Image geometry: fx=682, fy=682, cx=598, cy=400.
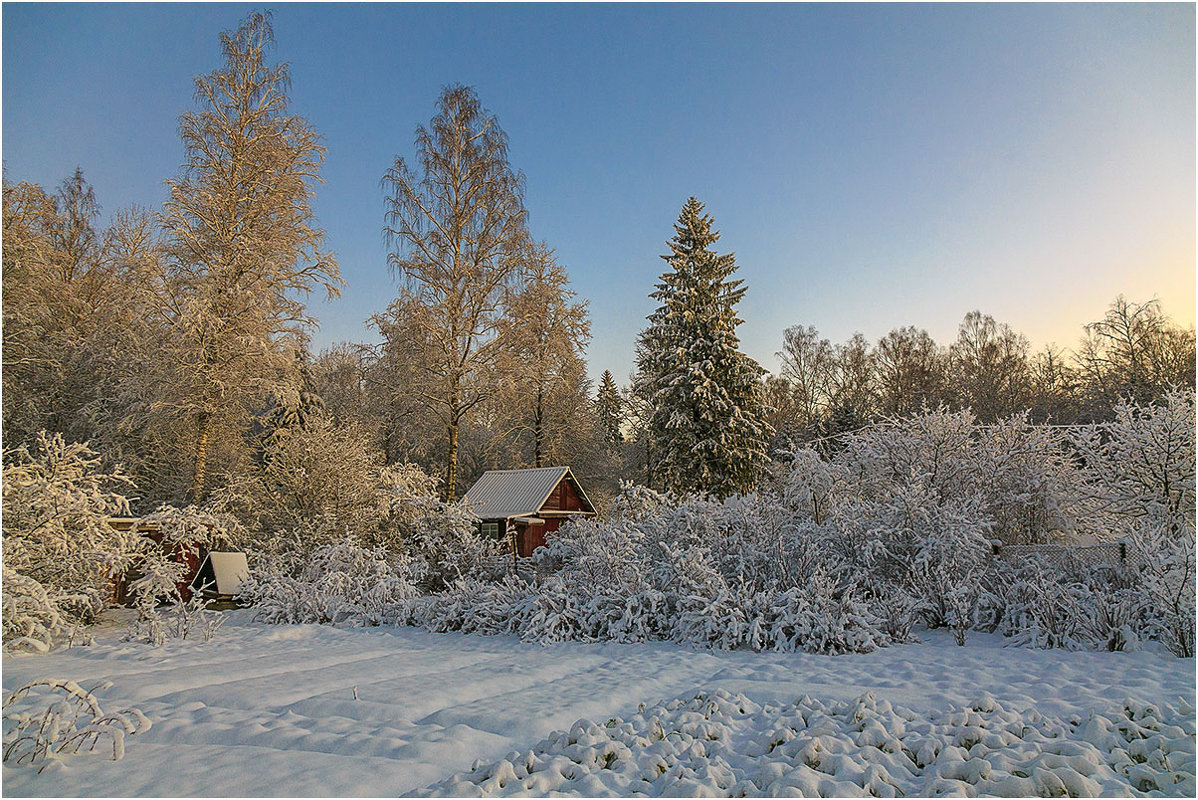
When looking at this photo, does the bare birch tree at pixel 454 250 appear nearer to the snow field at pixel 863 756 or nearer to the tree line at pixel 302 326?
the tree line at pixel 302 326

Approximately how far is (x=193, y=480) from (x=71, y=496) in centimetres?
626

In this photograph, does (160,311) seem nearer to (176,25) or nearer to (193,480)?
(193,480)

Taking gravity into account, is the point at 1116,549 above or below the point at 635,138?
below

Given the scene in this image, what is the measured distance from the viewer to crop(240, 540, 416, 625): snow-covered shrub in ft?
33.2

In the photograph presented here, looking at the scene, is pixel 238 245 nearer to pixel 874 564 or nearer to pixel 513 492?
pixel 513 492

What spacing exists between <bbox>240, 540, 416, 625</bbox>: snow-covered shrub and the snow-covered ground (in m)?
2.30

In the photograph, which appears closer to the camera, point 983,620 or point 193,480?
point 983,620

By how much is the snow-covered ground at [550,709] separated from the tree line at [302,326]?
5.21m

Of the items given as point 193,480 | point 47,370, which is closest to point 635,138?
point 193,480

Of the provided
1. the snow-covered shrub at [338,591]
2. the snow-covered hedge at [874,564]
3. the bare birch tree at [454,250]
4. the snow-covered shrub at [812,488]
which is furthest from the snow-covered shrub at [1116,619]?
the bare birch tree at [454,250]

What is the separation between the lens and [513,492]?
67.9 ft

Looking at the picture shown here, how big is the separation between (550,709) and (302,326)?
11932mm

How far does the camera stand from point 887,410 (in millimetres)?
29922

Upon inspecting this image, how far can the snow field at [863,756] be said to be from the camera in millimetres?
3348
